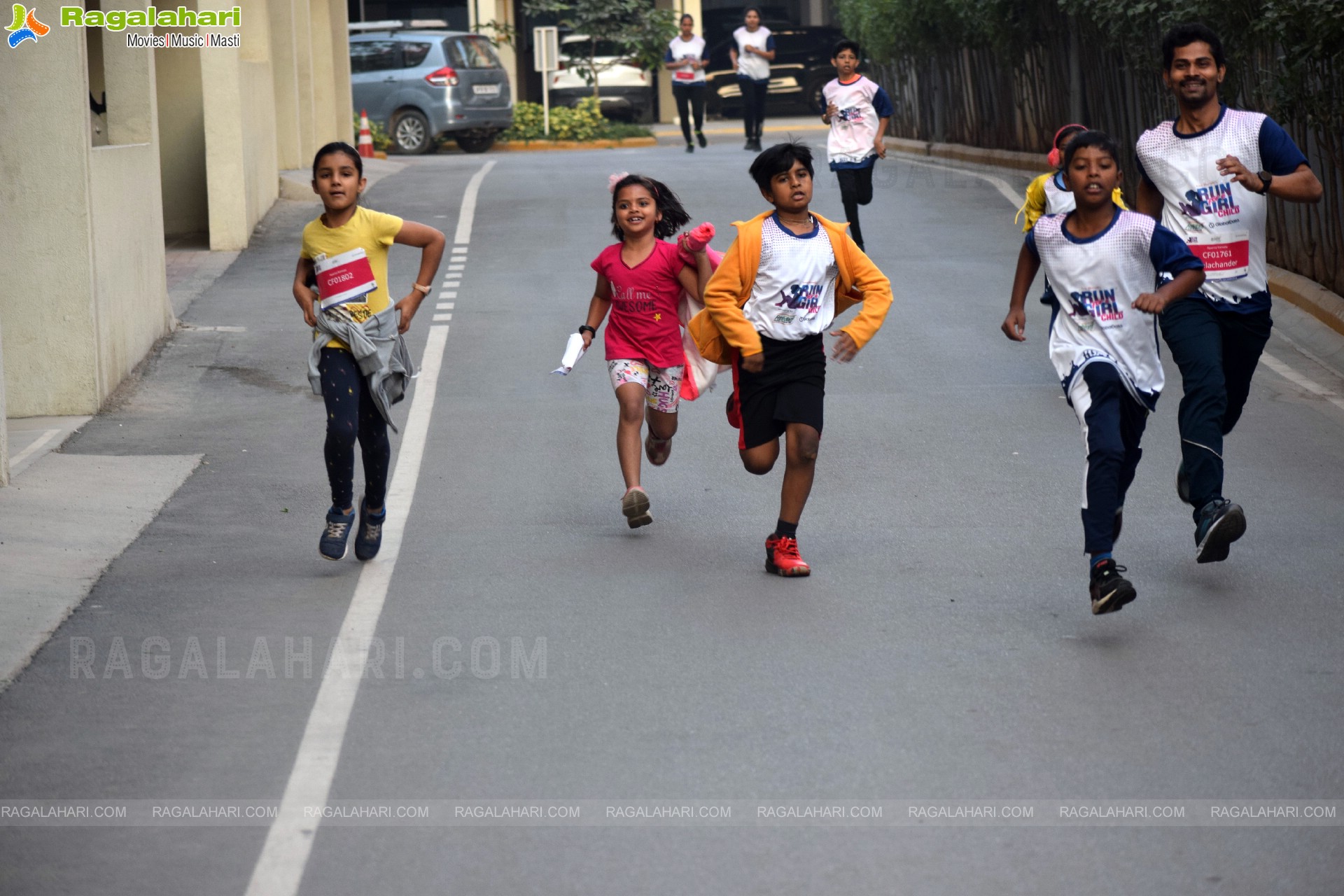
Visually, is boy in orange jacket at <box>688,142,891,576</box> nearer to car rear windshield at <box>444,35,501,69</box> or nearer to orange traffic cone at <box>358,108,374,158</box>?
orange traffic cone at <box>358,108,374,158</box>

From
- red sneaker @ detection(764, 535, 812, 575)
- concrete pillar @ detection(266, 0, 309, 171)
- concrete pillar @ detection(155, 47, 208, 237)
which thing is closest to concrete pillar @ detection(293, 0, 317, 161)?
concrete pillar @ detection(266, 0, 309, 171)

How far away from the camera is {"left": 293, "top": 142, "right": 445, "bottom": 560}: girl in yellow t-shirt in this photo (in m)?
7.15

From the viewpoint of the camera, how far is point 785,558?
7.13m

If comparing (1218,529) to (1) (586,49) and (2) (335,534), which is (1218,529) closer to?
(2) (335,534)

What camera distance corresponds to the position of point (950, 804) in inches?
184

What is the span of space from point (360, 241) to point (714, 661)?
242 centimetres

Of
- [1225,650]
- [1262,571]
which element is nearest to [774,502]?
[1262,571]

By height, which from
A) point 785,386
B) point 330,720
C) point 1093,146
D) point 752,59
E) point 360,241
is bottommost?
point 330,720

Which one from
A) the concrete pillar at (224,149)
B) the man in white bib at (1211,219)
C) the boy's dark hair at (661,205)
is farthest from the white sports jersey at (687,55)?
the man in white bib at (1211,219)

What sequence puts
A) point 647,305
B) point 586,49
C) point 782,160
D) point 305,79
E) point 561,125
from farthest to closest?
point 586,49 < point 561,125 < point 305,79 < point 647,305 < point 782,160

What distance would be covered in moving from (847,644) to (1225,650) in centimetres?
127

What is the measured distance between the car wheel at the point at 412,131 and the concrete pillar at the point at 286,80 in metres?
8.04

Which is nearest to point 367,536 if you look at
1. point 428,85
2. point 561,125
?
point 428,85

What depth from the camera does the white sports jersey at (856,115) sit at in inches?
642
